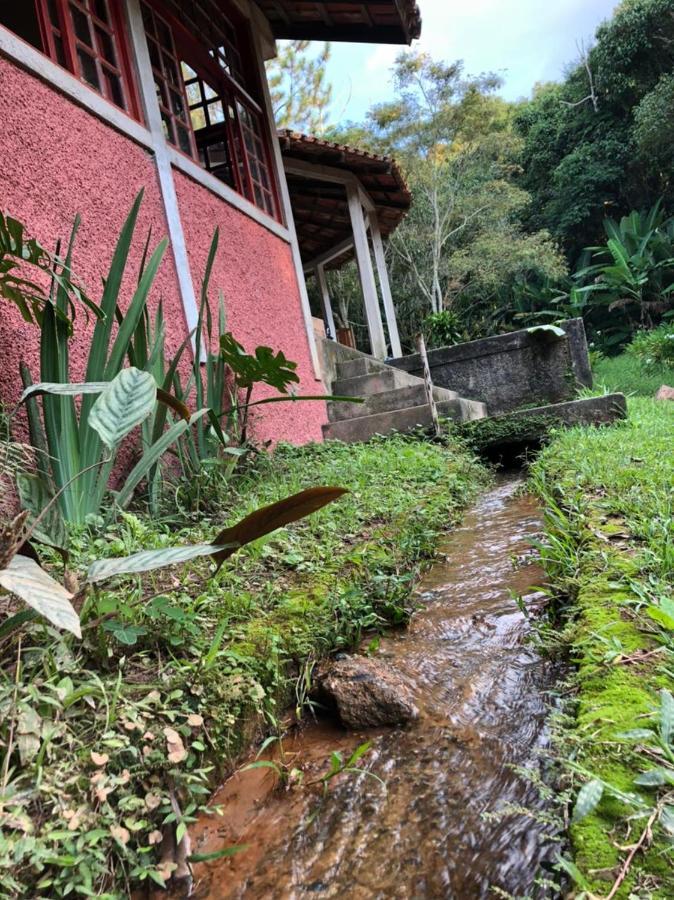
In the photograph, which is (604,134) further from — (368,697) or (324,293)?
(368,697)

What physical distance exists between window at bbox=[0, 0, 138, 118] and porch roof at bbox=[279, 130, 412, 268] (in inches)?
106

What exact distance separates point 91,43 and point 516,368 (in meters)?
5.36

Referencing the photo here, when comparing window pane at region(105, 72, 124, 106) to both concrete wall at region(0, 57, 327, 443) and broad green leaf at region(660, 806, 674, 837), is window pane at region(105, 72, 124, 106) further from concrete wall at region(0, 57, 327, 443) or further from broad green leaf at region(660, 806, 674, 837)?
broad green leaf at region(660, 806, 674, 837)

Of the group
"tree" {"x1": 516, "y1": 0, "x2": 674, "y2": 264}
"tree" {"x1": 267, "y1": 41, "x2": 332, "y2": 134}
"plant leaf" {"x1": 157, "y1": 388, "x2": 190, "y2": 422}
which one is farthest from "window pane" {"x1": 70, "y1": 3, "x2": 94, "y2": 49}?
"tree" {"x1": 267, "y1": 41, "x2": 332, "y2": 134}

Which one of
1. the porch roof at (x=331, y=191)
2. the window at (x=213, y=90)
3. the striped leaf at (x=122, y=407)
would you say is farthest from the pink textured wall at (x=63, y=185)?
the porch roof at (x=331, y=191)

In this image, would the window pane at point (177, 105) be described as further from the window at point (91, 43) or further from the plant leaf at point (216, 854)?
the plant leaf at point (216, 854)

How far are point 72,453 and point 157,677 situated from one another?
121 centimetres

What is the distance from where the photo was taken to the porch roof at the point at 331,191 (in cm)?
693

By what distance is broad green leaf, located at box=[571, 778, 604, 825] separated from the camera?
88 cm

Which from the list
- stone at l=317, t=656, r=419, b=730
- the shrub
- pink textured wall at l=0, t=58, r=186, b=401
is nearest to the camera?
stone at l=317, t=656, r=419, b=730

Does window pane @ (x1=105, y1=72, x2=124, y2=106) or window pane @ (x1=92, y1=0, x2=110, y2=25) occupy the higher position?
window pane @ (x1=92, y1=0, x2=110, y2=25)

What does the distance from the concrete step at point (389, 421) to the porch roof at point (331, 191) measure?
3.24m

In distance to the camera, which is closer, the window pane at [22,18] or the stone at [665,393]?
the window pane at [22,18]

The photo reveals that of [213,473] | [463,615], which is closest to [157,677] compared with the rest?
[463,615]
